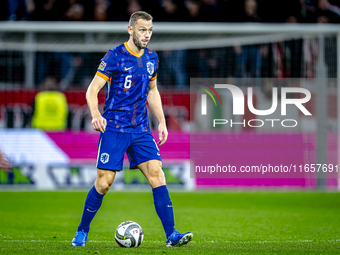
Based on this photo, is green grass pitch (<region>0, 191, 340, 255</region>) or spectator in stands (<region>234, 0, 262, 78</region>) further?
spectator in stands (<region>234, 0, 262, 78</region>)

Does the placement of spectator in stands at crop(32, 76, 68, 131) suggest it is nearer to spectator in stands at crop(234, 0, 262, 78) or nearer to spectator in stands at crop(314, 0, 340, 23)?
spectator in stands at crop(234, 0, 262, 78)

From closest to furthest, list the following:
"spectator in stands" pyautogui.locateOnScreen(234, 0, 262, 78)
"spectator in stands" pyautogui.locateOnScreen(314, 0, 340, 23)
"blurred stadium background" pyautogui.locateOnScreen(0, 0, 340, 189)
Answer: "blurred stadium background" pyautogui.locateOnScreen(0, 0, 340, 189) < "spectator in stands" pyautogui.locateOnScreen(234, 0, 262, 78) < "spectator in stands" pyautogui.locateOnScreen(314, 0, 340, 23)

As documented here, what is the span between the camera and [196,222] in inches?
277

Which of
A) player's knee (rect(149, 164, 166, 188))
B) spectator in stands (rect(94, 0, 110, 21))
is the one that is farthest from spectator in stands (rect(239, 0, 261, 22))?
player's knee (rect(149, 164, 166, 188))

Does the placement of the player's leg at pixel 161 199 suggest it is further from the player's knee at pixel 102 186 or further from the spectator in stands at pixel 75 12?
the spectator in stands at pixel 75 12

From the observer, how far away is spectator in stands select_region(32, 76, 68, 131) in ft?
40.7

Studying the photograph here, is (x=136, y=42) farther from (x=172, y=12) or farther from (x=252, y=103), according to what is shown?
(x=172, y=12)

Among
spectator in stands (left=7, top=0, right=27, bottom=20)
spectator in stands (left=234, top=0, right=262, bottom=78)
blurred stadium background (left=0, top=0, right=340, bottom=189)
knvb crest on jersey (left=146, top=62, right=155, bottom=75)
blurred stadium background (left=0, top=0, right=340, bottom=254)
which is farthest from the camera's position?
spectator in stands (left=7, top=0, right=27, bottom=20)

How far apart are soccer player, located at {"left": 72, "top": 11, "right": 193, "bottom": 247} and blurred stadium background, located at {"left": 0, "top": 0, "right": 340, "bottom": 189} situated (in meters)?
6.41

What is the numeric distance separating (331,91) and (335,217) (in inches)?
190

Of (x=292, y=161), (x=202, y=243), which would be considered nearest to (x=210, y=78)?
(x=292, y=161)

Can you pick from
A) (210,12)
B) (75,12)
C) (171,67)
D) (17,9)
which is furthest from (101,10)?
(210,12)

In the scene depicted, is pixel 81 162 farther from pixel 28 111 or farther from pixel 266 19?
pixel 266 19

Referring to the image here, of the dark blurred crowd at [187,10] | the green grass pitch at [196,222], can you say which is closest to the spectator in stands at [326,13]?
the dark blurred crowd at [187,10]
